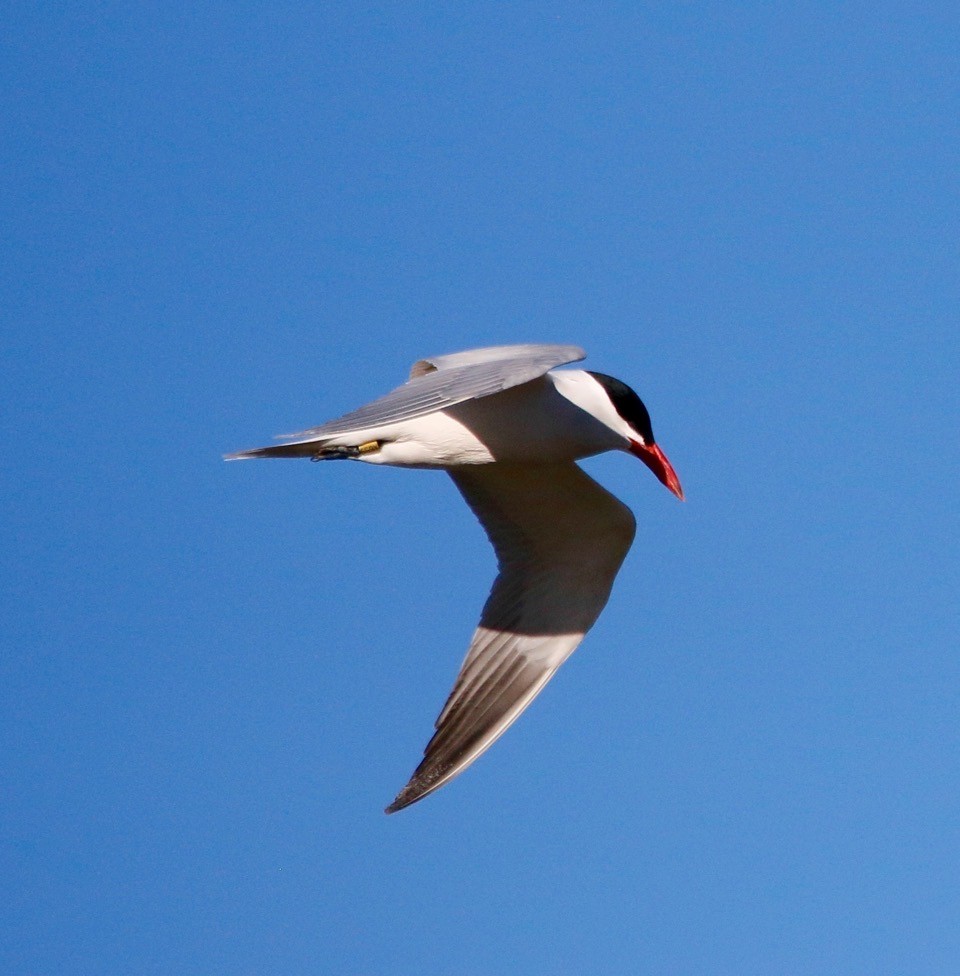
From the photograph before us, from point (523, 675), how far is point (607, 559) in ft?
3.11

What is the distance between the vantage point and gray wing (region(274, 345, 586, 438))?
6668 millimetres

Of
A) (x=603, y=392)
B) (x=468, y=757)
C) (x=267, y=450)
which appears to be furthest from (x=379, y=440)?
(x=468, y=757)

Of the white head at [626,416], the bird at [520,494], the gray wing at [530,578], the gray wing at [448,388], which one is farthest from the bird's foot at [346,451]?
the gray wing at [530,578]

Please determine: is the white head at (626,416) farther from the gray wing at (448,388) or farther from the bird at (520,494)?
the gray wing at (448,388)

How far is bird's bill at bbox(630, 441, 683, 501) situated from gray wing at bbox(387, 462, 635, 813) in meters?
0.60

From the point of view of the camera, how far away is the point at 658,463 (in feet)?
29.4

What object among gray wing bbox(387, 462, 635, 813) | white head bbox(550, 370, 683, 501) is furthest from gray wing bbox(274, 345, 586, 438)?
gray wing bbox(387, 462, 635, 813)

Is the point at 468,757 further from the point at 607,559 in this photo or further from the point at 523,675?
the point at 607,559

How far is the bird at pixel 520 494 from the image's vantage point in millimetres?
8305

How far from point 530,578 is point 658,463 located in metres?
1.39

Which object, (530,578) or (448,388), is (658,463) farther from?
(448,388)

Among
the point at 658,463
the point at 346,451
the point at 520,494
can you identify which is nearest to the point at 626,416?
the point at 658,463

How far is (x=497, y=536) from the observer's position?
392 inches

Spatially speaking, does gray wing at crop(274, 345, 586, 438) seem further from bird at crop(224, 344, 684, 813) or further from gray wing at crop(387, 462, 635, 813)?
gray wing at crop(387, 462, 635, 813)
